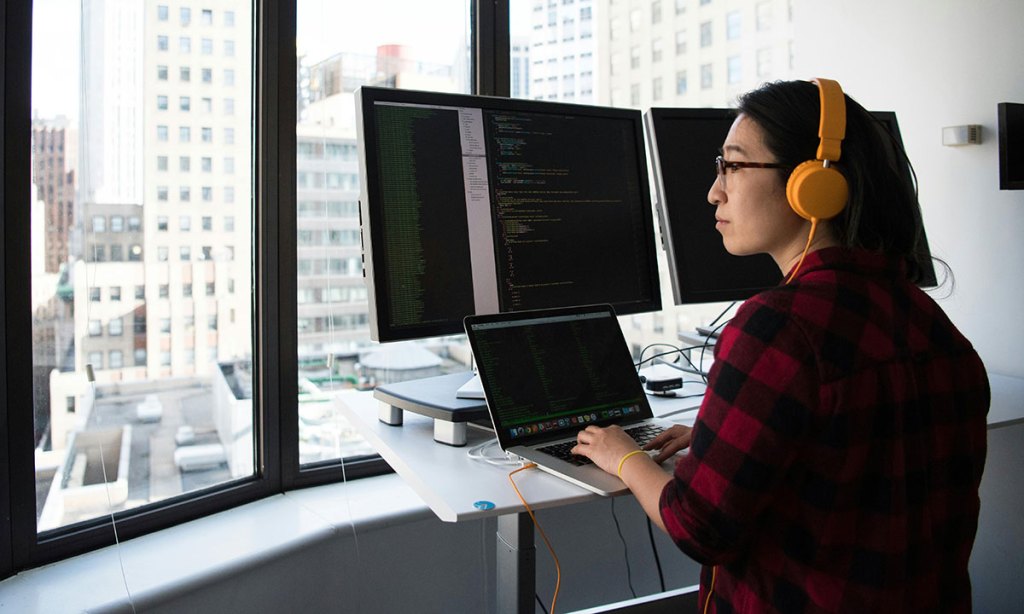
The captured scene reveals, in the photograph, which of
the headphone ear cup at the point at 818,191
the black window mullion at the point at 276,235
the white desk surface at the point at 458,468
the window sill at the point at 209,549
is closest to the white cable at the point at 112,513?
the window sill at the point at 209,549

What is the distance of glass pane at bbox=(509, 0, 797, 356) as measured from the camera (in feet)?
8.44

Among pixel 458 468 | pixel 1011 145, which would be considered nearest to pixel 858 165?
pixel 458 468

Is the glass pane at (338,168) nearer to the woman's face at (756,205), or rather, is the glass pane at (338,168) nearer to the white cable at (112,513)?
the white cable at (112,513)

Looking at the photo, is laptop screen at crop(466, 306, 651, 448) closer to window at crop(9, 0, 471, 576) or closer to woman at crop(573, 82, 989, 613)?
woman at crop(573, 82, 989, 613)

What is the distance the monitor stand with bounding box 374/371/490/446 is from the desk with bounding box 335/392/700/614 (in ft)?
0.06

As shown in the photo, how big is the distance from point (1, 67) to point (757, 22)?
2055 mm

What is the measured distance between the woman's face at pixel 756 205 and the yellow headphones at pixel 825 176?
5cm

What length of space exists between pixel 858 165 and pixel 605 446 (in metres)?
0.52

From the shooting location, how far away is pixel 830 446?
942 millimetres

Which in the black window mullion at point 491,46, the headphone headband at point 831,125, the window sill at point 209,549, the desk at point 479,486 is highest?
the black window mullion at point 491,46

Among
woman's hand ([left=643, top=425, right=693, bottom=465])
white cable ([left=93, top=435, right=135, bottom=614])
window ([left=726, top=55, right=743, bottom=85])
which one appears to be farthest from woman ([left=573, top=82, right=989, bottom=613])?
window ([left=726, top=55, right=743, bottom=85])

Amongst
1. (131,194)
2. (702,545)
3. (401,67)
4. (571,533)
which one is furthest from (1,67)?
(571,533)

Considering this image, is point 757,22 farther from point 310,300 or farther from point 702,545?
point 702,545

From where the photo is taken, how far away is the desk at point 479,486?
1160mm
